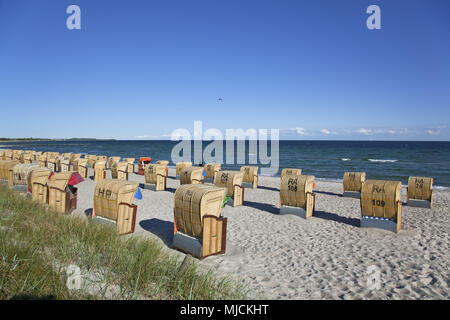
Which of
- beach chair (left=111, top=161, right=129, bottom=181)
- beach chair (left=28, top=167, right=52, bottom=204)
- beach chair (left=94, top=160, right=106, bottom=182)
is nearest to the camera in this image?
beach chair (left=28, top=167, right=52, bottom=204)

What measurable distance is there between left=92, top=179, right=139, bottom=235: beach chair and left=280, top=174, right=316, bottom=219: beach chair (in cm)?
584

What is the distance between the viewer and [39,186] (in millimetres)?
10992

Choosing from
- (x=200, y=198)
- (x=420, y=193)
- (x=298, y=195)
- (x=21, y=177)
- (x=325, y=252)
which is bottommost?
(x=325, y=252)

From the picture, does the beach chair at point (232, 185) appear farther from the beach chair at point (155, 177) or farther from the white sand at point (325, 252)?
the beach chair at point (155, 177)

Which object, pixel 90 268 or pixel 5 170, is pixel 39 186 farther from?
pixel 90 268

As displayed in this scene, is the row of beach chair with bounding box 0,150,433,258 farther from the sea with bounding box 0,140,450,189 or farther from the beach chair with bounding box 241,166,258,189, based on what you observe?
the sea with bounding box 0,140,450,189

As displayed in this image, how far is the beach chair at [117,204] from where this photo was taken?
8.39m

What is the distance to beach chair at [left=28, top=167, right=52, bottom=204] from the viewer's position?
10.9m

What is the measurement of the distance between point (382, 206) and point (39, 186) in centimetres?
1269

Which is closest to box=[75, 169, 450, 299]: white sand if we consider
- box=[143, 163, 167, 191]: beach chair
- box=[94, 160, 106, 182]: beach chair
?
box=[143, 163, 167, 191]: beach chair

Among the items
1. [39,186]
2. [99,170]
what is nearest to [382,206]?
[39,186]

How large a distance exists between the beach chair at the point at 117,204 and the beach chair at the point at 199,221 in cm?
192

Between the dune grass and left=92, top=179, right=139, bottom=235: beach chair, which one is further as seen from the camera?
left=92, top=179, right=139, bottom=235: beach chair

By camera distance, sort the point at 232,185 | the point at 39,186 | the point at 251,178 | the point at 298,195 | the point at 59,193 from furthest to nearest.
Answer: the point at 251,178 → the point at 232,185 → the point at 298,195 → the point at 39,186 → the point at 59,193
